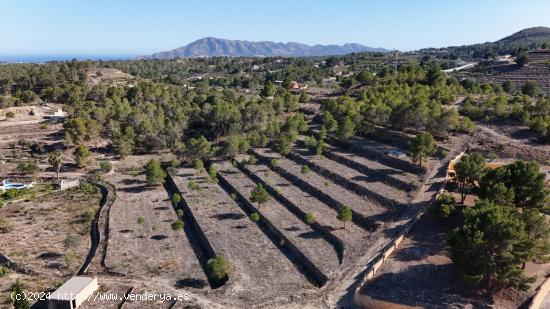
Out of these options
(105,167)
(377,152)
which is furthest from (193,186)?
(377,152)

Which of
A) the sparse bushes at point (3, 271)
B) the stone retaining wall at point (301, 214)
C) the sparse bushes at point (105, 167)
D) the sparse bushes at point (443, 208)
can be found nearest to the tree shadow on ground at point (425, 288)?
the stone retaining wall at point (301, 214)

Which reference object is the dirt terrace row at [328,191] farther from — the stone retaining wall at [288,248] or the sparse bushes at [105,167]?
the sparse bushes at [105,167]

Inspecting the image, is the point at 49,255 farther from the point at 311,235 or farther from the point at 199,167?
the point at 199,167

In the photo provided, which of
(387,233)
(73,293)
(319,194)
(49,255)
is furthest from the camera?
(319,194)

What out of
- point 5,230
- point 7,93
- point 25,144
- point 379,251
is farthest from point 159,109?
point 379,251

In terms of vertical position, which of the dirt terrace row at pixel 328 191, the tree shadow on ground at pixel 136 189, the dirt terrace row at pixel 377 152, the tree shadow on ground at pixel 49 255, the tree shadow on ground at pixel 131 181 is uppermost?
the dirt terrace row at pixel 377 152

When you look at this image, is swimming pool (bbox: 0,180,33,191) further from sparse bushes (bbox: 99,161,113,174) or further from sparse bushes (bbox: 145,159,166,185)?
sparse bushes (bbox: 145,159,166,185)
